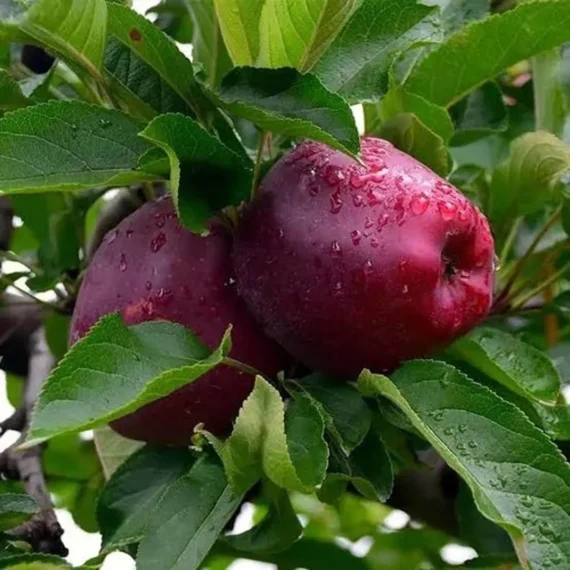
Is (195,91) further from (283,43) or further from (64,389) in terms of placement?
(64,389)

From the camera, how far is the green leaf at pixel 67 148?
0.55 m

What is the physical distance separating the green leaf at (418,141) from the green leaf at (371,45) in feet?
0.21

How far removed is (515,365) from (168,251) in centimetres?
22

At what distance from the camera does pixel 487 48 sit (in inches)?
27.6

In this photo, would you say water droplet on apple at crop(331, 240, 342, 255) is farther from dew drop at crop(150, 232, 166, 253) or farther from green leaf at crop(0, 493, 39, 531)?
green leaf at crop(0, 493, 39, 531)

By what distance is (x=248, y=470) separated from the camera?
1.81 feet

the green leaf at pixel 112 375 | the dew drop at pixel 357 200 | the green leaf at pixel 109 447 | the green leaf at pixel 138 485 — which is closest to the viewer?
the green leaf at pixel 112 375

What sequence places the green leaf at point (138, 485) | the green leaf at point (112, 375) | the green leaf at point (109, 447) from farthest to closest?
the green leaf at point (109, 447) < the green leaf at point (138, 485) < the green leaf at point (112, 375)

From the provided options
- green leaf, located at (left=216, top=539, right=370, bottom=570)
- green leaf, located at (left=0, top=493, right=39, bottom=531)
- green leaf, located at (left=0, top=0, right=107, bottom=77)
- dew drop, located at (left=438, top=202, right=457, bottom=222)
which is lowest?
green leaf, located at (left=216, top=539, right=370, bottom=570)

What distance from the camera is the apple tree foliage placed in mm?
523

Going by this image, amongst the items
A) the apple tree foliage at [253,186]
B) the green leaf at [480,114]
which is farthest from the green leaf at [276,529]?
the green leaf at [480,114]

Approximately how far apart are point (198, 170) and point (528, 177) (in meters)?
0.26

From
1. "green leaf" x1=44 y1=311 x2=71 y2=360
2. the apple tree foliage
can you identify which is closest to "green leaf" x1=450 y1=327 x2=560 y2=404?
the apple tree foliage

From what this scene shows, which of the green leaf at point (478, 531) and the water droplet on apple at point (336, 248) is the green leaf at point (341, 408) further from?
the green leaf at point (478, 531)
